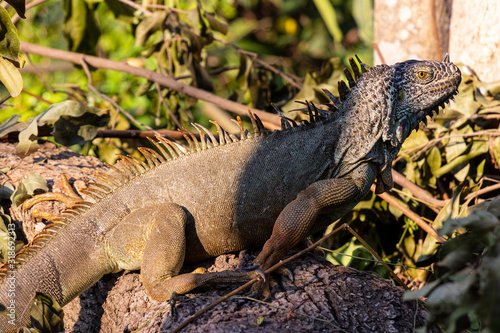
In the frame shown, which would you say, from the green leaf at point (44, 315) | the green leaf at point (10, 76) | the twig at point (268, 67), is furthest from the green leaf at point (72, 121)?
the twig at point (268, 67)

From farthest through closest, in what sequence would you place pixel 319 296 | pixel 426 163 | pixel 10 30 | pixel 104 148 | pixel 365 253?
pixel 104 148, pixel 426 163, pixel 365 253, pixel 10 30, pixel 319 296

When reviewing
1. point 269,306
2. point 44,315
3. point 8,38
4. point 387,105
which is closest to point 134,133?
point 8,38

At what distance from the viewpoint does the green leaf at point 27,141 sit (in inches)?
169

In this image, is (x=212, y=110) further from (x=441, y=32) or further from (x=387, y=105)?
(x=387, y=105)

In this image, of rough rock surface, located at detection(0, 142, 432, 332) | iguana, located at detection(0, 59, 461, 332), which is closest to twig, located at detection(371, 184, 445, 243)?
iguana, located at detection(0, 59, 461, 332)

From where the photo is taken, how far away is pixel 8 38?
3.45 meters

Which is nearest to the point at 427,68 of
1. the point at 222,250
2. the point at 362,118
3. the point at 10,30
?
the point at 362,118

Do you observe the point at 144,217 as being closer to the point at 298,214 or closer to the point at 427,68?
the point at 298,214

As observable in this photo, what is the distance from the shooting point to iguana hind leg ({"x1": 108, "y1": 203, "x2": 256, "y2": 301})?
2990 mm

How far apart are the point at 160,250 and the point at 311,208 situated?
105 cm

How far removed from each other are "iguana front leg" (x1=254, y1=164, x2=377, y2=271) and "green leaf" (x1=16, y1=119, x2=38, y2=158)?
2.51m

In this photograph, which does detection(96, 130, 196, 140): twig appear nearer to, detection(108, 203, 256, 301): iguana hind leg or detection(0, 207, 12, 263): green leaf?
detection(0, 207, 12, 263): green leaf

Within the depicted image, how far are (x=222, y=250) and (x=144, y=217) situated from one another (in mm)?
625

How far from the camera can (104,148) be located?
545 cm
